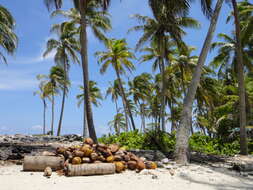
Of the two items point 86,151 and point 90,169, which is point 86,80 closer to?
point 86,151

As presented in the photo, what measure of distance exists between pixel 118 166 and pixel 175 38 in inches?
518

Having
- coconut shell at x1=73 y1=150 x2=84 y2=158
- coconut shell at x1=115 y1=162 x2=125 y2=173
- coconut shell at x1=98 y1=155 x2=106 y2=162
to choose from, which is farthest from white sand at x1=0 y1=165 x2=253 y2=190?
coconut shell at x1=73 y1=150 x2=84 y2=158

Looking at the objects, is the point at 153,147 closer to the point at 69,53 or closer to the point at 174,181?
the point at 174,181

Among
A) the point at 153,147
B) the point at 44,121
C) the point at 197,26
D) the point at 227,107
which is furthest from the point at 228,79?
the point at 44,121

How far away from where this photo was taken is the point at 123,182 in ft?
15.8

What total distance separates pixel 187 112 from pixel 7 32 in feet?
48.7

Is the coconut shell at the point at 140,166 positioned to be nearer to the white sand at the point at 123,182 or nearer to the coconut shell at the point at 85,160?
the white sand at the point at 123,182

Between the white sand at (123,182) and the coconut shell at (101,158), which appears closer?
the white sand at (123,182)

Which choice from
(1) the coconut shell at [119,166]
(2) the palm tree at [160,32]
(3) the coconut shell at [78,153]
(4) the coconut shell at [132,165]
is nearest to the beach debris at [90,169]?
(1) the coconut shell at [119,166]

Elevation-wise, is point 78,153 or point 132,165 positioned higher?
point 78,153

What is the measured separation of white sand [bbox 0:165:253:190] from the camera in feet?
14.4

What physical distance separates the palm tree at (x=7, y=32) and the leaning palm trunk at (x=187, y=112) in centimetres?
1452

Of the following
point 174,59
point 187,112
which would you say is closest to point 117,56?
point 174,59

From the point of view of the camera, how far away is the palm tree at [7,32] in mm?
16125
